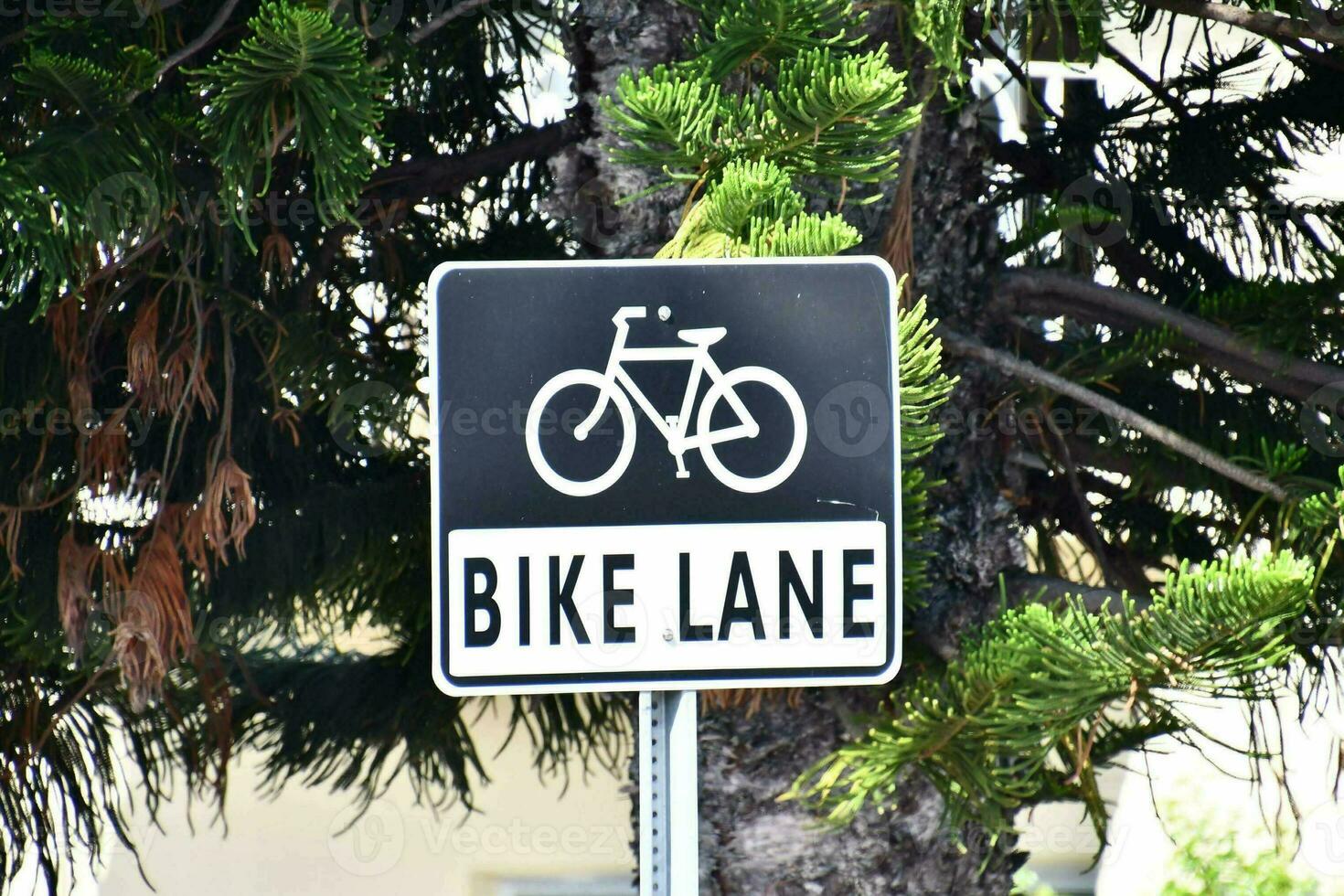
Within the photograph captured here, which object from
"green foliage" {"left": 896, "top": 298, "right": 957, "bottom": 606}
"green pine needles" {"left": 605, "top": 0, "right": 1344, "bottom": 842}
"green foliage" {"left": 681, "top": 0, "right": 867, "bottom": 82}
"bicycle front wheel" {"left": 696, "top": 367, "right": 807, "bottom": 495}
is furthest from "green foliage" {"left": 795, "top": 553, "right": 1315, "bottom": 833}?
"green foliage" {"left": 681, "top": 0, "right": 867, "bottom": 82}

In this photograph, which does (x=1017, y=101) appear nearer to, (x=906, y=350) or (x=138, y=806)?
(x=906, y=350)

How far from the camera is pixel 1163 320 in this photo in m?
1.71

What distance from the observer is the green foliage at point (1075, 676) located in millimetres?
1067

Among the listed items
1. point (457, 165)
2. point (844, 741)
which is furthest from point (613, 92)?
point (844, 741)

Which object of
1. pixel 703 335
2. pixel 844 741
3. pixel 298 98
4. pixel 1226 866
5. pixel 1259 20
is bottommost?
pixel 1226 866

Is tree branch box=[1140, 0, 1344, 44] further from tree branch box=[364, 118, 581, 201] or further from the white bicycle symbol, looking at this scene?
tree branch box=[364, 118, 581, 201]

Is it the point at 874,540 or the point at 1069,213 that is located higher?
the point at 1069,213

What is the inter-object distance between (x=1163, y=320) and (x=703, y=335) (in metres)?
0.83

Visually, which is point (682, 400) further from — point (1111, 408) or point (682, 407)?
point (1111, 408)

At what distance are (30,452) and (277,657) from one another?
2.38 feet

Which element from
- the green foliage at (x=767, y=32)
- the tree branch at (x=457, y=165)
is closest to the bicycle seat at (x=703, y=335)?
the green foliage at (x=767, y=32)

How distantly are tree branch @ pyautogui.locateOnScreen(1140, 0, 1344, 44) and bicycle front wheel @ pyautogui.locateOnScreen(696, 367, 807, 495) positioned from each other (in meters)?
0.70

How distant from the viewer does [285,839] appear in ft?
16.5

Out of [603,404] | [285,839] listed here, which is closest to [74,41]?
[603,404]
